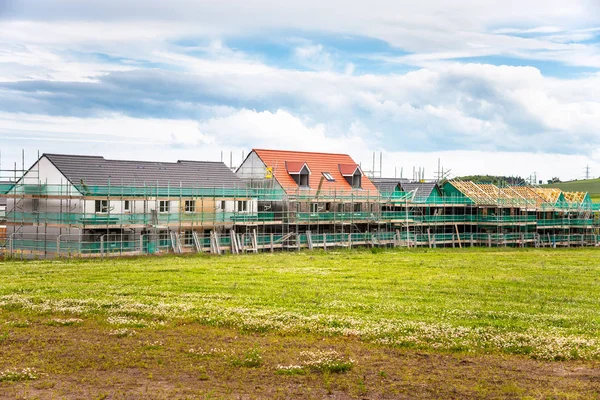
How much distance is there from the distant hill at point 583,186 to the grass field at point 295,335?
357ft

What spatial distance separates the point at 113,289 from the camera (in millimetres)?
27984

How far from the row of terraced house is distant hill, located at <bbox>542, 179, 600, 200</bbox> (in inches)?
2340

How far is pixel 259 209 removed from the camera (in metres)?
59.6

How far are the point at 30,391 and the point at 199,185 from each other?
42108 millimetres

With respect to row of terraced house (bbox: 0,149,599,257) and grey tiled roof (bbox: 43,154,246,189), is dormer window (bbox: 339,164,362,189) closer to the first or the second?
row of terraced house (bbox: 0,149,599,257)

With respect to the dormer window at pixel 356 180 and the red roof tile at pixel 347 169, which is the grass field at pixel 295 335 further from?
the red roof tile at pixel 347 169

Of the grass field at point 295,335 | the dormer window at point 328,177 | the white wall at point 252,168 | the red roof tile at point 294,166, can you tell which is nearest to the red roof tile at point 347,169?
the dormer window at point 328,177

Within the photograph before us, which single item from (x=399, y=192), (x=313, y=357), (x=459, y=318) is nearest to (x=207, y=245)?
(x=399, y=192)

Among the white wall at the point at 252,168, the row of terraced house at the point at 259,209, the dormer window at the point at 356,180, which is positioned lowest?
the row of terraced house at the point at 259,209

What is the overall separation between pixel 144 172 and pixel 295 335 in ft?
118

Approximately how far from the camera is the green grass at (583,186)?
136 m

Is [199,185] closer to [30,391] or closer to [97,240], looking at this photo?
[97,240]

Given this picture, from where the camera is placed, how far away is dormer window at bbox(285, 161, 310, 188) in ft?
205

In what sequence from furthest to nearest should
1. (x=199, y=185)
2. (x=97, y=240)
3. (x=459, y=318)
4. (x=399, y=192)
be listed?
(x=399, y=192), (x=199, y=185), (x=97, y=240), (x=459, y=318)
